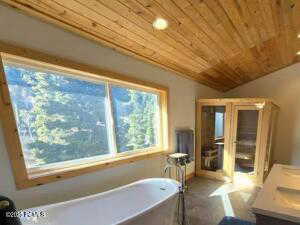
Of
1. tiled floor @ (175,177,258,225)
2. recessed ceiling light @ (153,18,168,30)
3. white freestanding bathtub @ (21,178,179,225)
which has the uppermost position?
recessed ceiling light @ (153,18,168,30)

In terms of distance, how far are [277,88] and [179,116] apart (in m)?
2.96

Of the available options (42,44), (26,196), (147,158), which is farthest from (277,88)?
(26,196)

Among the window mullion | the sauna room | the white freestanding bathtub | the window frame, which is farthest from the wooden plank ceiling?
the white freestanding bathtub

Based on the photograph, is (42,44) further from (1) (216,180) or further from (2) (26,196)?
(1) (216,180)

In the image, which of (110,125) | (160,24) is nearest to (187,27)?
Result: (160,24)

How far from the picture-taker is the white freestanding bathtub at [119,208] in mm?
1356

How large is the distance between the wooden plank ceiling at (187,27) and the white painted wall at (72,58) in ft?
0.31

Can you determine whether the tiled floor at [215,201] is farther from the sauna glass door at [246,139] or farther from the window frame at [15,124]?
the window frame at [15,124]

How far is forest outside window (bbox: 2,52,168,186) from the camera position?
1501 mm

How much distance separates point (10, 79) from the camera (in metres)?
1.42

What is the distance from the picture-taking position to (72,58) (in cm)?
165

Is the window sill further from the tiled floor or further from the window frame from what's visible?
the tiled floor

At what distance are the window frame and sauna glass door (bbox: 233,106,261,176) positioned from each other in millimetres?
1973

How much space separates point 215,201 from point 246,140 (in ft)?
4.78
